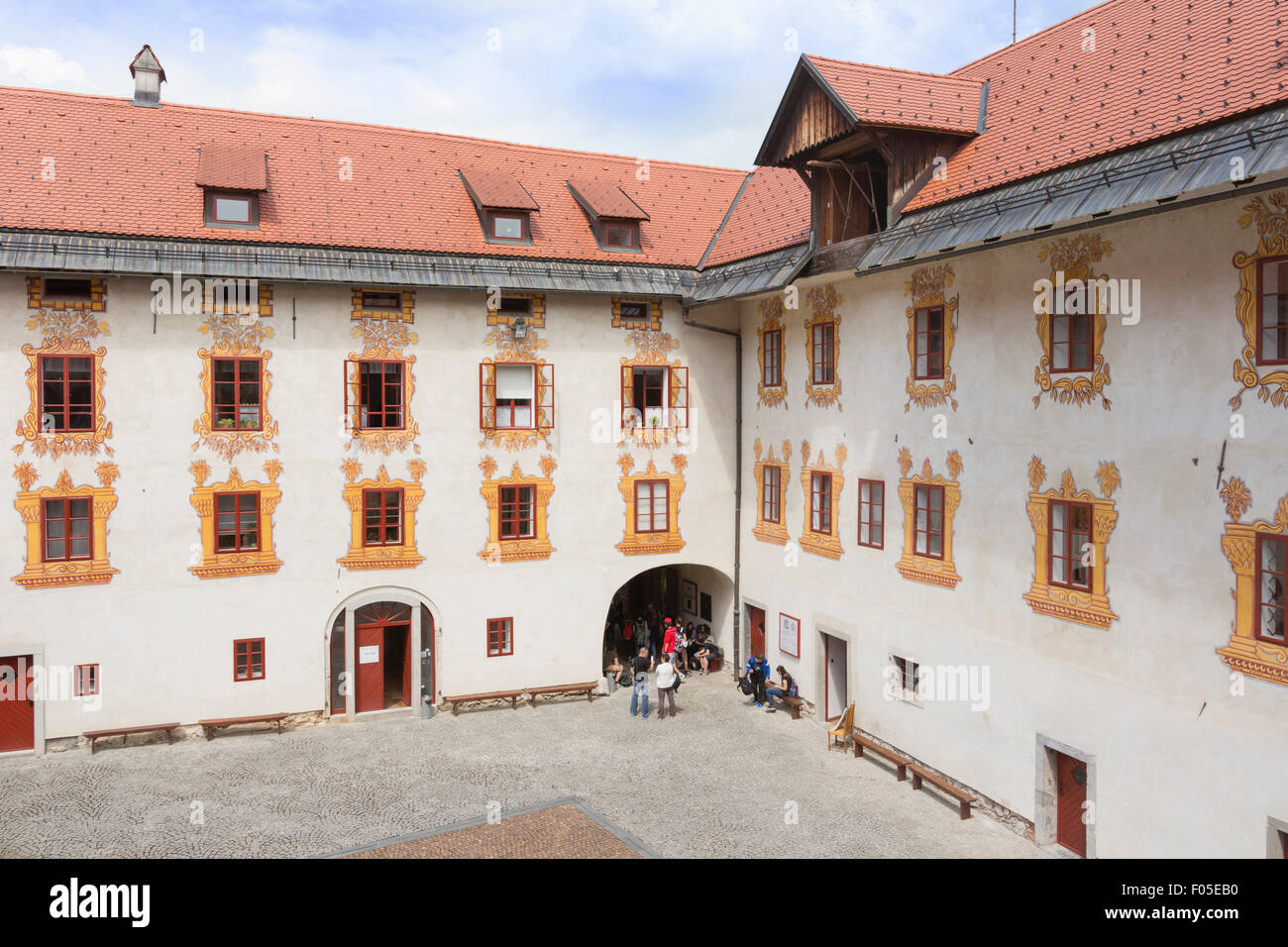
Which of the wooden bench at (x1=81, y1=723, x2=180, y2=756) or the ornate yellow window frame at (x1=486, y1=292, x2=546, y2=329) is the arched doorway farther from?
the ornate yellow window frame at (x1=486, y1=292, x2=546, y2=329)

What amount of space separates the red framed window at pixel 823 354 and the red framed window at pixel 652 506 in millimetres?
5310

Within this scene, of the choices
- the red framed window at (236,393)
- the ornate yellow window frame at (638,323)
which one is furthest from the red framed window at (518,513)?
the red framed window at (236,393)

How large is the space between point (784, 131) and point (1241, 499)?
12.1 m

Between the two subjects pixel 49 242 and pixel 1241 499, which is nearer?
pixel 1241 499

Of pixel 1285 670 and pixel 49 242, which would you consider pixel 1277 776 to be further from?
pixel 49 242

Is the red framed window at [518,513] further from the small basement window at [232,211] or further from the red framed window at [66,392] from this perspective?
the red framed window at [66,392]

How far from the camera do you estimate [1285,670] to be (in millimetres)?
12117

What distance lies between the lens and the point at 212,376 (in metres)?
21.5

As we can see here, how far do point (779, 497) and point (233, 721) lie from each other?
46.6ft

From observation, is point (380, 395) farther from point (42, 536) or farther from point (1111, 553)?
point (1111, 553)

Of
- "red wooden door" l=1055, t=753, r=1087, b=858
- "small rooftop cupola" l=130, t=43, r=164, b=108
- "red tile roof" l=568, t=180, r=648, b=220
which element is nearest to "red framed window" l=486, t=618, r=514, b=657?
"red tile roof" l=568, t=180, r=648, b=220

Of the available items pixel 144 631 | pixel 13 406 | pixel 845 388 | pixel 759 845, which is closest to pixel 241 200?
pixel 13 406

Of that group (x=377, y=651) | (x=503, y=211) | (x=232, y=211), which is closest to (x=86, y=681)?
(x=377, y=651)

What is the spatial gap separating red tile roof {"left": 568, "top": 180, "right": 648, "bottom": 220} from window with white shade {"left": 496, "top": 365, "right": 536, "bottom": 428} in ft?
15.9
